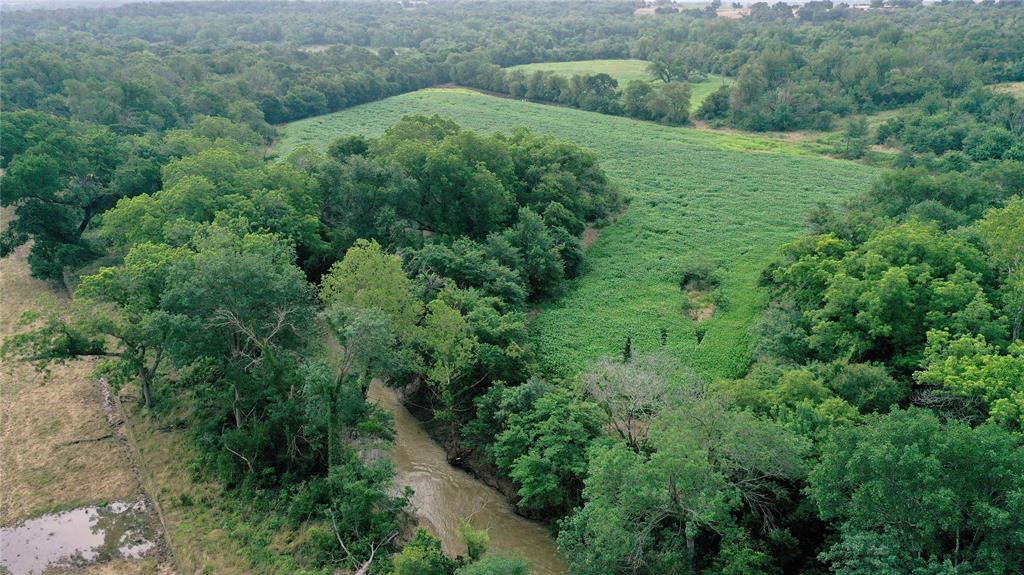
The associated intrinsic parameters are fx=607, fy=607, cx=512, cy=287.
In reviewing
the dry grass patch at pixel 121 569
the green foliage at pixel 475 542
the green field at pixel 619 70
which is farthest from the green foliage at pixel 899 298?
the green field at pixel 619 70

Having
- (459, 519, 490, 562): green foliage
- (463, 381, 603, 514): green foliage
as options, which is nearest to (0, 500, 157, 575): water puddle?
(459, 519, 490, 562): green foliage

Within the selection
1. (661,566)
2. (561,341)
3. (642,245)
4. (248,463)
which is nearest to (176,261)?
(248,463)

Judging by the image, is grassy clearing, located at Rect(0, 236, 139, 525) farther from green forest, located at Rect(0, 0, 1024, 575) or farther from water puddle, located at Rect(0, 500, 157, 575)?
water puddle, located at Rect(0, 500, 157, 575)

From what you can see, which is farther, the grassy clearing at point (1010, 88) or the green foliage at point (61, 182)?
the grassy clearing at point (1010, 88)

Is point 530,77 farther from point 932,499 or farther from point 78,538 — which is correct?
point 932,499

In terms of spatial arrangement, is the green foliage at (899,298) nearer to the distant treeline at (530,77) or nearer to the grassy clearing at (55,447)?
the grassy clearing at (55,447)
